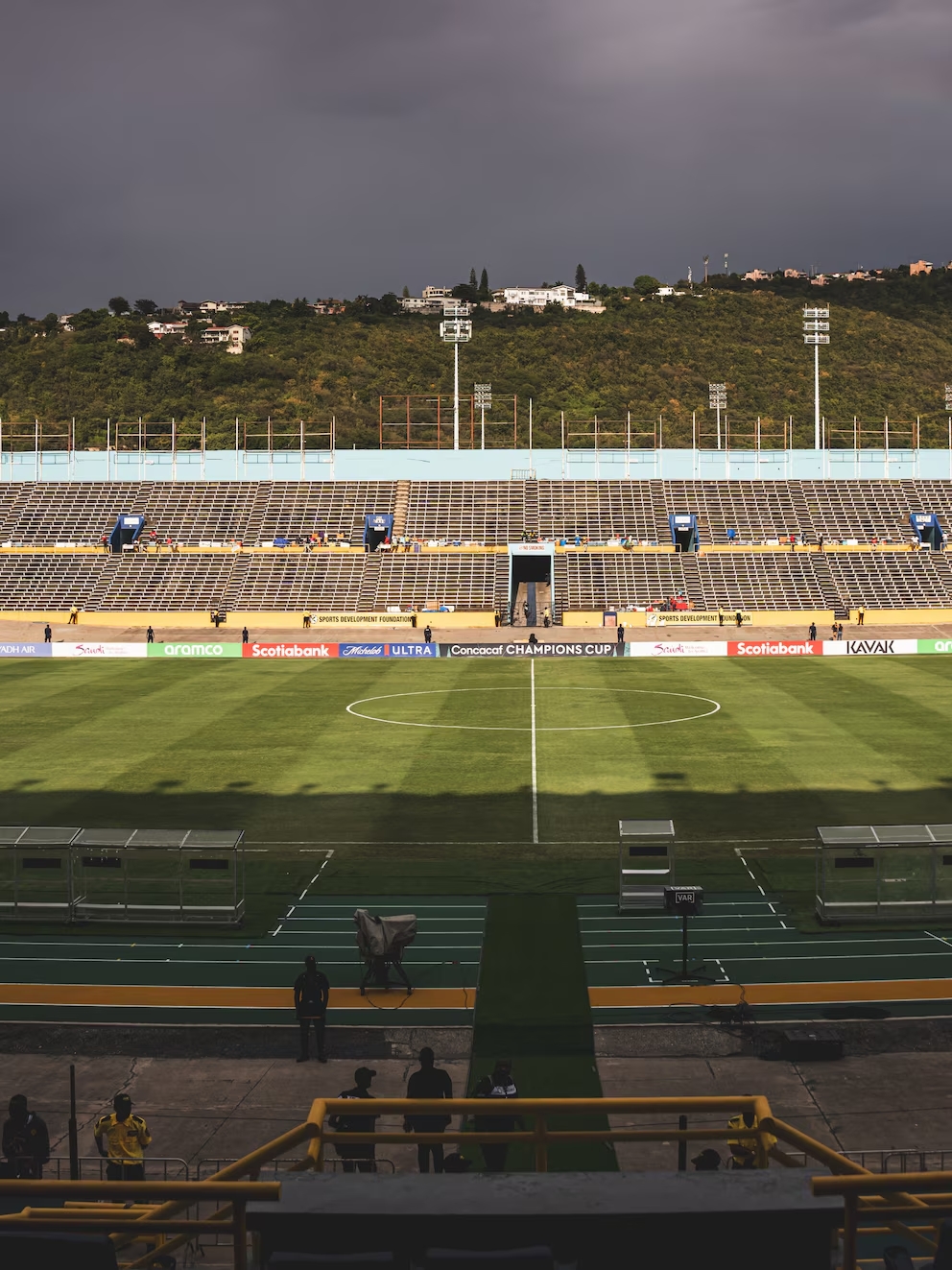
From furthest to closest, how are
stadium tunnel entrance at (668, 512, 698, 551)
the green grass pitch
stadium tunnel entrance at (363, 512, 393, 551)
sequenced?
stadium tunnel entrance at (363, 512, 393, 551)
stadium tunnel entrance at (668, 512, 698, 551)
the green grass pitch

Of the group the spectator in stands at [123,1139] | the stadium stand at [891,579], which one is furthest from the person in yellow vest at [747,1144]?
the stadium stand at [891,579]

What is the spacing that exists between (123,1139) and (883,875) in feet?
51.8

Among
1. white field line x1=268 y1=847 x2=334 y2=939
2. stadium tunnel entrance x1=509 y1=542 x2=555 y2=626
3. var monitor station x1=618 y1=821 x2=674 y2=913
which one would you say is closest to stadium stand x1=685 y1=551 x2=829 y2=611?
stadium tunnel entrance x1=509 y1=542 x2=555 y2=626

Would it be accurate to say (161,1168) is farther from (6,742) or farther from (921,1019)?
(6,742)

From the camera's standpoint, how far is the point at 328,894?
26.5m

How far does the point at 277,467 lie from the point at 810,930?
3486 inches

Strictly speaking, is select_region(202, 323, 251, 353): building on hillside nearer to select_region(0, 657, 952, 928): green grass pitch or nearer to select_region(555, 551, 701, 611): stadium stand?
select_region(555, 551, 701, 611): stadium stand

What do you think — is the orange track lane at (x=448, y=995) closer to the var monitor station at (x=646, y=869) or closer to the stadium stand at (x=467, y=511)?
the var monitor station at (x=646, y=869)

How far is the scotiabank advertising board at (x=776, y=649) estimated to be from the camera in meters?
70.9

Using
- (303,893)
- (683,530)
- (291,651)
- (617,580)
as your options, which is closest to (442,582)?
(617,580)

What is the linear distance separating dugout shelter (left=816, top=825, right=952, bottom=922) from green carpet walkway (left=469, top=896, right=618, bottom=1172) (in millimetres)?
4974

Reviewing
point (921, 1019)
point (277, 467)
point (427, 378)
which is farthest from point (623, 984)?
point (427, 378)

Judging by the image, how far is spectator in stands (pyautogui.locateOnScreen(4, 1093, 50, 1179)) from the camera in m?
13.0

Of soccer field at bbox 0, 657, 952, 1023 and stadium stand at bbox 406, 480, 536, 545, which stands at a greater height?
stadium stand at bbox 406, 480, 536, 545
